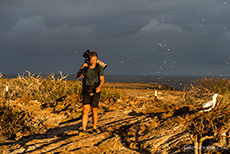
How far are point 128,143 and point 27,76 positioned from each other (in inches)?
333

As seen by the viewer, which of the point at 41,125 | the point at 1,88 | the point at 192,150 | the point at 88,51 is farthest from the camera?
the point at 1,88

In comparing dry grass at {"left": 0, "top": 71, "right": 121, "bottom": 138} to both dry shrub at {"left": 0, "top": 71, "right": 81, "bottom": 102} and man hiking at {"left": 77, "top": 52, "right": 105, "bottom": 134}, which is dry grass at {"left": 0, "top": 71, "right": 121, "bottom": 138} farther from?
man hiking at {"left": 77, "top": 52, "right": 105, "bottom": 134}

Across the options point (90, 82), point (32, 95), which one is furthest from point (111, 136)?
point (32, 95)

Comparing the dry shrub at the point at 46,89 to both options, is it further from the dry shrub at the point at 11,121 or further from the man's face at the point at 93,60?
the man's face at the point at 93,60

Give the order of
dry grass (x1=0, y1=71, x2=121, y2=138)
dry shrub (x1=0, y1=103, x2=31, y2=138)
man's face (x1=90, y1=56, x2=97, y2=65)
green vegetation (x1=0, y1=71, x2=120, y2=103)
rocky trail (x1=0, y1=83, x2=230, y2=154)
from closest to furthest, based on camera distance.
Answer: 1. rocky trail (x1=0, y1=83, x2=230, y2=154)
2. man's face (x1=90, y1=56, x2=97, y2=65)
3. dry shrub (x1=0, y1=103, x2=31, y2=138)
4. dry grass (x1=0, y1=71, x2=121, y2=138)
5. green vegetation (x1=0, y1=71, x2=120, y2=103)

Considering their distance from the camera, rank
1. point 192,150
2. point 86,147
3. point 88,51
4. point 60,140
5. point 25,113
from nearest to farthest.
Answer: point 192,150 < point 86,147 < point 60,140 < point 88,51 < point 25,113

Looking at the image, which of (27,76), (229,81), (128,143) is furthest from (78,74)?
(229,81)

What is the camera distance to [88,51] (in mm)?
5543

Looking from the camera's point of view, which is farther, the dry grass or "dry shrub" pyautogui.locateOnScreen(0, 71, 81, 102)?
"dry shrub" pyautogui.locateOnScreen(0, 71, 81, 102)

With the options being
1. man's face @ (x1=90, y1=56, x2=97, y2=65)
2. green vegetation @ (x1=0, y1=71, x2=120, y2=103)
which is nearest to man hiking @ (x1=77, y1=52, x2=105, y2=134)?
man's face @ (x1=90, y1=56, x2=97, y2=65)

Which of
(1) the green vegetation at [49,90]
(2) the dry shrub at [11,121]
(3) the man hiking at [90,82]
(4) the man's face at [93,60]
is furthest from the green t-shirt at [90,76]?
(1) the green vegetation at [49,90]

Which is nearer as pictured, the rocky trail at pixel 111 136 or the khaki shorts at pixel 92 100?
the rocky trail at pixel 111 136

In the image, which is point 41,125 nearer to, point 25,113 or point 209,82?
point 25,113

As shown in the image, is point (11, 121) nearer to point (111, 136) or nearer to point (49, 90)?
point (49, 90)
